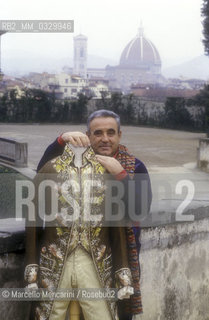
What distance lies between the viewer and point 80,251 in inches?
98.3

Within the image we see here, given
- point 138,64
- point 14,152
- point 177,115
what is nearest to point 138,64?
point 138,64

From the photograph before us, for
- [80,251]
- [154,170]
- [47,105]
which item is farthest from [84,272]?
[47,105]

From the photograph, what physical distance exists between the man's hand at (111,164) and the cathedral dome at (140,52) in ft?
590

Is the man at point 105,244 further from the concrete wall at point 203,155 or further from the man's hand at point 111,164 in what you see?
the concrete wall at point 203,155

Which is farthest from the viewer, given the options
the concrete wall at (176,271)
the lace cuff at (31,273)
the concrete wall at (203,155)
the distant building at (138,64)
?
the distant building at (138,64)

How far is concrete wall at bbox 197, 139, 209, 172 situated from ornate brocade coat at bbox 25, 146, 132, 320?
1002 centimetres

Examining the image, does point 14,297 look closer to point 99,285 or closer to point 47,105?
point 99,285

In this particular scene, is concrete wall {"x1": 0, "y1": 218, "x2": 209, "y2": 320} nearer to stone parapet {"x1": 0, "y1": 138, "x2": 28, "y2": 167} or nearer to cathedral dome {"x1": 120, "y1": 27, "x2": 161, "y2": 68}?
stone parapet {"x1": 0, "y1": 138, "x2": 28, "y2": 167}

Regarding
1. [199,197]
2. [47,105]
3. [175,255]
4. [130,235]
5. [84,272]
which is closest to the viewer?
[84,272]

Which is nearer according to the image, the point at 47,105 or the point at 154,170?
the point at 154,170

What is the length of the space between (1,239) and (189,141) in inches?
737

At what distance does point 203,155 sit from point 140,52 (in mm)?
174871

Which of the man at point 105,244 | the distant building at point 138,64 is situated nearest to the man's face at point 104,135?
the man at point 105,244

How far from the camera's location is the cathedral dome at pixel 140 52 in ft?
598
